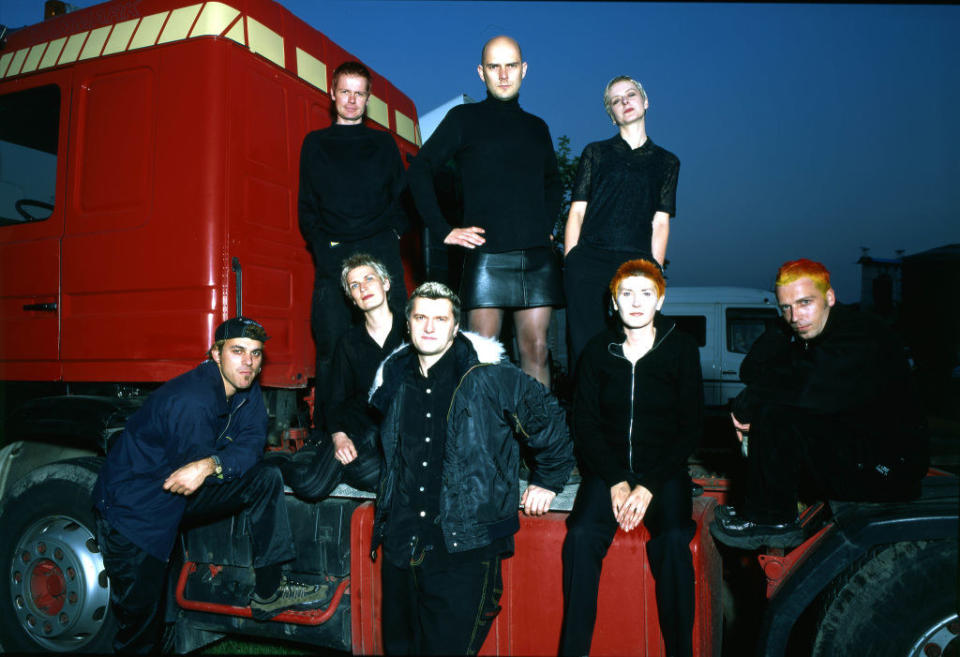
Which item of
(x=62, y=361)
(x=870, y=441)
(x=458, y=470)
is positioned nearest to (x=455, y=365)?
(x=458, y=470)

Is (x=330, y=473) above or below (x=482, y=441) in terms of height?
below

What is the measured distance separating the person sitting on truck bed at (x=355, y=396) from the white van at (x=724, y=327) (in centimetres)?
889

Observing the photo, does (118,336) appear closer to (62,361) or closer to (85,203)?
(62,361)

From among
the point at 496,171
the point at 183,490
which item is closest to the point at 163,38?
the point at 496,171

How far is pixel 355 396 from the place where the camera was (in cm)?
309

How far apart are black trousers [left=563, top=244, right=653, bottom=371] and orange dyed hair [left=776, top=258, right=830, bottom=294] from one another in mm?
730

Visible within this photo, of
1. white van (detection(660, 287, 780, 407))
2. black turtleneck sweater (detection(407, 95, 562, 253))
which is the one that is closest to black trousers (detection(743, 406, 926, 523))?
black turtleneck sweater (detection(407, 95, 562, 253))

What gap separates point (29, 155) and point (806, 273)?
158 inches

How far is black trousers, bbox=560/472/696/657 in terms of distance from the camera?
2191mm

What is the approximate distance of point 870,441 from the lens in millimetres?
2227

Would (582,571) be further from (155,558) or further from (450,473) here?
(155,558)

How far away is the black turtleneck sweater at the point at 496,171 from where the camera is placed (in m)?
3.07

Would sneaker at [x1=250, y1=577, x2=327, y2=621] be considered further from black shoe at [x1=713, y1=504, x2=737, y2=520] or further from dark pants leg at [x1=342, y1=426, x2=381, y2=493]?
black shoe at [x1=713, y1=504, x2=737, y2=520]

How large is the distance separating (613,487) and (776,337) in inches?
37.9
